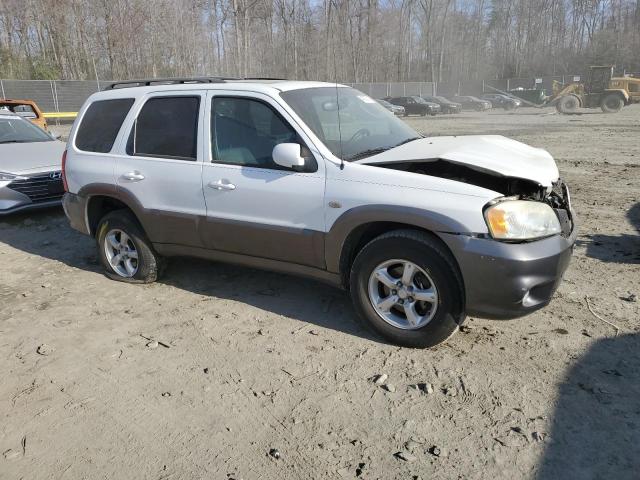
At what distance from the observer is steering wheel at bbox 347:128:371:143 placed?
4.13 meters

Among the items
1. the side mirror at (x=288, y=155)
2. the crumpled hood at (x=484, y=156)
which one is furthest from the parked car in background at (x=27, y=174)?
the crumpled hood at (x=484, y=156)

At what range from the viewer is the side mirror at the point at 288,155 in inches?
149

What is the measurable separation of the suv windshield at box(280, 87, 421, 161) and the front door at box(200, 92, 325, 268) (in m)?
0.19

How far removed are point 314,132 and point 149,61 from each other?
47419mm

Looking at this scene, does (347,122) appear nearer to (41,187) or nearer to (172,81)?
(172,81)

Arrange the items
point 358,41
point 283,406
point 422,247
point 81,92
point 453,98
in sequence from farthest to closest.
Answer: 1. point 358,41
2. point 453,98
3. point 81,92
4. point 422,247
5. point 283,406

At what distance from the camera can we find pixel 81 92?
33.1 meters

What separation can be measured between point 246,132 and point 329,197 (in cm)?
97

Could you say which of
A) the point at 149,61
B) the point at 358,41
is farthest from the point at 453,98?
the point at 149,61

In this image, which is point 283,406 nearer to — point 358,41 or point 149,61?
point 149,61

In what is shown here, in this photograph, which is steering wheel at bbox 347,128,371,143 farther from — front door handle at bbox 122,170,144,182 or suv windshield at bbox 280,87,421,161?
front door handle at bbox 122,170,144,182

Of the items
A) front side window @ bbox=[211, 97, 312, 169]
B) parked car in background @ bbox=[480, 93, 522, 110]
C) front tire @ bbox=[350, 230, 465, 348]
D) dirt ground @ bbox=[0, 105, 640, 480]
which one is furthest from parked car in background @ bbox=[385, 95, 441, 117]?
front tire @ bbox=[350, 230, 465, 348]

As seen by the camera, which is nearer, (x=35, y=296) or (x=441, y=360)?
(x=441, y=360)

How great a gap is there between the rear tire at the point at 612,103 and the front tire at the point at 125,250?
33.5 m
